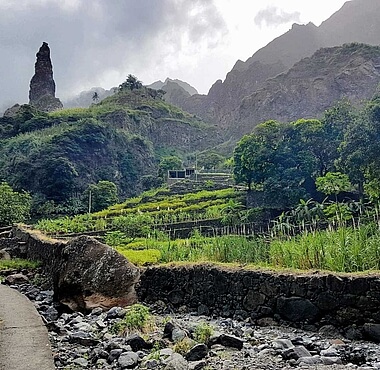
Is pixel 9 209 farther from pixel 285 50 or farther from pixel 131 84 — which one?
pixel 285 50

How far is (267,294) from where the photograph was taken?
27.6ft

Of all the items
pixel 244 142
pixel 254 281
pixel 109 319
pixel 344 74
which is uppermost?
pixel 344 74

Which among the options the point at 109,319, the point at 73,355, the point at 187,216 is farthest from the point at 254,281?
the point at 187,216

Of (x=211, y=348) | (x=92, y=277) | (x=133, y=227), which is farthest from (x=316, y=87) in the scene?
(x=211, y=348)

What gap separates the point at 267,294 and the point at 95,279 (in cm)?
435

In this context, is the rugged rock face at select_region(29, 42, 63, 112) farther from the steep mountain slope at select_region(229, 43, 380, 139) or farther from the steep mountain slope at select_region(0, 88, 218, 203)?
the steep mountain slope at select_region(229, 43, 380, 139)

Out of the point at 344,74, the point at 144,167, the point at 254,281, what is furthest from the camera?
the point at 344,74

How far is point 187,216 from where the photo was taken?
36.6 m

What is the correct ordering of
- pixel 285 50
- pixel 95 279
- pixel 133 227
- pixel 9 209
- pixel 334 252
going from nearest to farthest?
pixel 334 252 < pixel 95 279 < pixel 133 227 < pixel 9 209 < pixel 285 50

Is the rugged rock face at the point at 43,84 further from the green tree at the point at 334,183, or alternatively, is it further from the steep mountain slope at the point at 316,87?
the green tree at the point at 334,183

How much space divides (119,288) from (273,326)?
13.6ft

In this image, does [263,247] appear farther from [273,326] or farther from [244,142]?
[244,142]

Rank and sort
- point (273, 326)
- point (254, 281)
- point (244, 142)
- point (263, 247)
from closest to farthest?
point (273, 326) → point (254, 281) → point (263, 247) → point (244, 142)

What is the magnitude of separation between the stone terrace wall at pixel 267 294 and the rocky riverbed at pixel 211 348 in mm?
265
